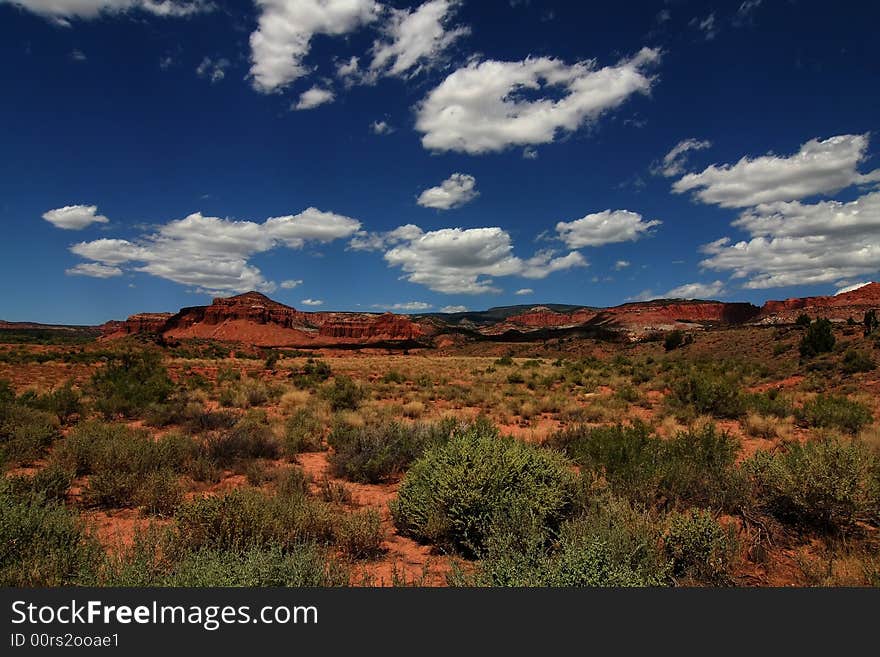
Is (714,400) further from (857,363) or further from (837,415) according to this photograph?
(857,363)

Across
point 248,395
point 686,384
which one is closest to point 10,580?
point 248,395

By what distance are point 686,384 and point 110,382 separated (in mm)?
19809

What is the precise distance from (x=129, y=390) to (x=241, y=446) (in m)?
7.40

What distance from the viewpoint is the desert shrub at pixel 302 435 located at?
30.0 feet

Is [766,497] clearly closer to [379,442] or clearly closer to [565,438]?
[565,438]

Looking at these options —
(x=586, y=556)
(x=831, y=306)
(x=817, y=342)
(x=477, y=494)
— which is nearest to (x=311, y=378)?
(x=477, y=494)

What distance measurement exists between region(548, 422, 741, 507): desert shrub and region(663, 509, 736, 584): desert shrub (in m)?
1.22

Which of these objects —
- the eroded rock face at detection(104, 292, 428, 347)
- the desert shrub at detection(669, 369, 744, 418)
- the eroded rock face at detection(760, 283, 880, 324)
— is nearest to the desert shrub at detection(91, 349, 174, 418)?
the desert shrub at detection(669, 369, 744, 418)

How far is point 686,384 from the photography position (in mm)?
16078

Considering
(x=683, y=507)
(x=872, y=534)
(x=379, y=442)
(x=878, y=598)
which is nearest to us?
(x=878, y=598)

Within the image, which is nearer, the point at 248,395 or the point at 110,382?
the point at 110,382

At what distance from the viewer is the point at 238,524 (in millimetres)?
4227

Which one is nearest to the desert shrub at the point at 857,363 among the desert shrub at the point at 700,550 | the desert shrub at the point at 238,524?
the desert shrub at the point at 700,550

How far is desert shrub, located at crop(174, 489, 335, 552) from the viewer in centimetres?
408
